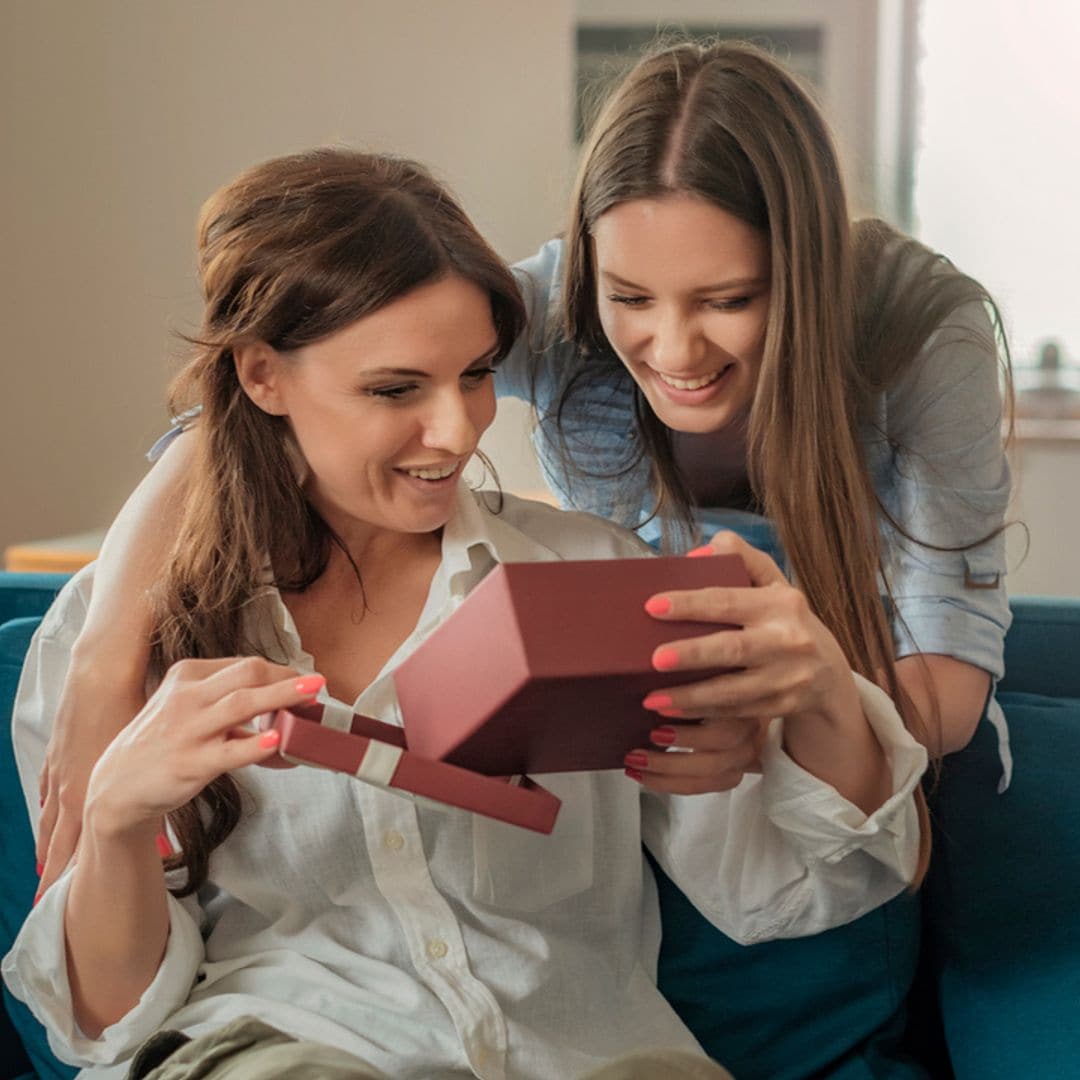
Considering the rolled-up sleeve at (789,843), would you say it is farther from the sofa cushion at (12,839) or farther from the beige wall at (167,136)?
the beige wall at (167,136)

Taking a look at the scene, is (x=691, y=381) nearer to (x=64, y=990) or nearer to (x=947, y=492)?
(x=947, y=492)

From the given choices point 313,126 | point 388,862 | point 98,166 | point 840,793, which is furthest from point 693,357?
point 98,166

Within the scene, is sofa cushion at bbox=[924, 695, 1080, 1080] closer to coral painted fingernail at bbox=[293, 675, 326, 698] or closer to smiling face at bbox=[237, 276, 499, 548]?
smiling face at bbox=[237, 276, 499, 548]

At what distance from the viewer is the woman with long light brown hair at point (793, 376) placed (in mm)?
1364

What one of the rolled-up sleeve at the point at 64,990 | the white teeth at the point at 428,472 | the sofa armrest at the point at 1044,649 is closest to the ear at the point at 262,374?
the white teeth at the point at 428,472

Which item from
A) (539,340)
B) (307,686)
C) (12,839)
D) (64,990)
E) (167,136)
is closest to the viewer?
Answer: (307,686)

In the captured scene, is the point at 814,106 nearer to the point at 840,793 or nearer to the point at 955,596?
the point at 955,596

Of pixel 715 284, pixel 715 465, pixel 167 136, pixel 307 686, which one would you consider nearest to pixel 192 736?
pixel 307 686

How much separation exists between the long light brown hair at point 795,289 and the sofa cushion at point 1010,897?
0.50 feet

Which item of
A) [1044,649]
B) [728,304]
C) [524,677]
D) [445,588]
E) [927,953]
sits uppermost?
[728,304]

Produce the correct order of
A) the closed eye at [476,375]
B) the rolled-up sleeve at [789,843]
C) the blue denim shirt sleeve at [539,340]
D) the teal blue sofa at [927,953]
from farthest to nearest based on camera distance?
the blue denim shirt sleeve at [539,340]
the teal blue sofa at [927,953]
the closed eye at [476,375]
the rolled-up sleeve at [789,843]

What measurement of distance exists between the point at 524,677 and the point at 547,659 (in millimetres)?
20

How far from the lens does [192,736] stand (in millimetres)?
1032

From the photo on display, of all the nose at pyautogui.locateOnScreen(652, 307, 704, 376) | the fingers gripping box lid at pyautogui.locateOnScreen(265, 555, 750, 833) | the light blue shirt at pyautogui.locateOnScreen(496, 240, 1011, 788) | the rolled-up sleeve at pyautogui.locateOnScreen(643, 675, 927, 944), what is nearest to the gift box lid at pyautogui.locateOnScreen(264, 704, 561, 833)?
the fingers gripping box lid at pyautogui.locateOnScreen(265, 555, 750, 833)
